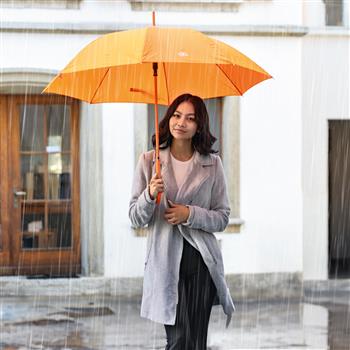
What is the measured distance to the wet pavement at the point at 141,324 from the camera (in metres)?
7.54

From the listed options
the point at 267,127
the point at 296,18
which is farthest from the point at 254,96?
the point at 296,18

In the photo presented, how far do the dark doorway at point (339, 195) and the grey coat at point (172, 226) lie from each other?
835 centimetres

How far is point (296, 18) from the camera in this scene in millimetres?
10141

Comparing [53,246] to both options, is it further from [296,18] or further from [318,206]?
[296,18]

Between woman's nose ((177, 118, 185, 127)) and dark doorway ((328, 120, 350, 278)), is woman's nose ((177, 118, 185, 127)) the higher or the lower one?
the higher one

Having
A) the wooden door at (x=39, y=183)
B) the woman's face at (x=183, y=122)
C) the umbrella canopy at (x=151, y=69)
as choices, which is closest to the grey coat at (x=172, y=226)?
the woman's face at (x=183, y=122)

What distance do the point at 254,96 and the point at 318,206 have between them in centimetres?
181

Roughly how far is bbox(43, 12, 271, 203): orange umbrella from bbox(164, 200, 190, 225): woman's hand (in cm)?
21

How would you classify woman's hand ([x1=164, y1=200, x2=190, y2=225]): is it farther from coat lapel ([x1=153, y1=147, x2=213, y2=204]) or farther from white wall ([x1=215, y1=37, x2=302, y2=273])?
white wall ([x1=215, y1=37, x2=302, y2=273])

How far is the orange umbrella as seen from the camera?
13.8ft

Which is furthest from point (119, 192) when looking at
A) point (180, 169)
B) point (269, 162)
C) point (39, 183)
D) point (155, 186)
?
point (155, 186)

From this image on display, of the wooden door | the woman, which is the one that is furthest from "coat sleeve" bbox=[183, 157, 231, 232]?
the wooden door

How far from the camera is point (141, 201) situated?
4211 mm

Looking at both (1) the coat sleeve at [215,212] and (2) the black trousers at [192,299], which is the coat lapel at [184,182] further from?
(2) the black trousers at [192,299]
